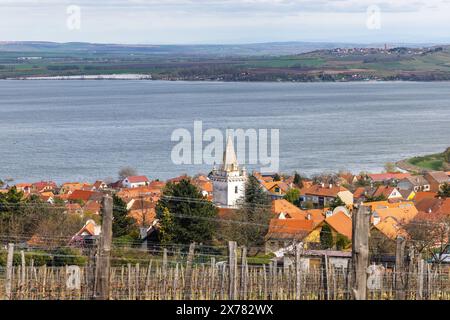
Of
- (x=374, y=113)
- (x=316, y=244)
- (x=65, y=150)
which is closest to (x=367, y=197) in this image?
(x=316, y=244)

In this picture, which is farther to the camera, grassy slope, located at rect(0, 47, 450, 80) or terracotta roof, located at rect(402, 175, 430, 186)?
grassy slope, located at rect(0, 47, 450, 80)

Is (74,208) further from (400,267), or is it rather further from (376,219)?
(400,267)

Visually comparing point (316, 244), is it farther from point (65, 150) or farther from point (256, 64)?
point (256, 64)

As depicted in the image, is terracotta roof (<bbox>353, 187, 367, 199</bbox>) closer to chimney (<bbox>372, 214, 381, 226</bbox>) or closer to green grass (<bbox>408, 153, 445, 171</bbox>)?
chimney (<bbox>372, 214, 381, 226</bbox>)

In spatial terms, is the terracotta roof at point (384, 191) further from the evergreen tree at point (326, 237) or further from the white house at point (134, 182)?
the evergreen tree at point (326, 237)

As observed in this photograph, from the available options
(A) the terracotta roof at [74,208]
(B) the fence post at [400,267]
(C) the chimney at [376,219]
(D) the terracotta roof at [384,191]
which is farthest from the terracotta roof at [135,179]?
(B) the fence post at [400,267]

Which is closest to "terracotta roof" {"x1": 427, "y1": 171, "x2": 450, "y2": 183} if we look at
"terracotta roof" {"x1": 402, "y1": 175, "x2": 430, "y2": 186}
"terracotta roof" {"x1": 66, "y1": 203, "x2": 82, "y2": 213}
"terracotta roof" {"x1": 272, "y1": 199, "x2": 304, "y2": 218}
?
"terracotta roof" {"x1": 402, "y1": 175, "x2": 430, "y2": 186}

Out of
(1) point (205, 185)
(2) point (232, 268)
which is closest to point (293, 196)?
(1) point (205, 185)
